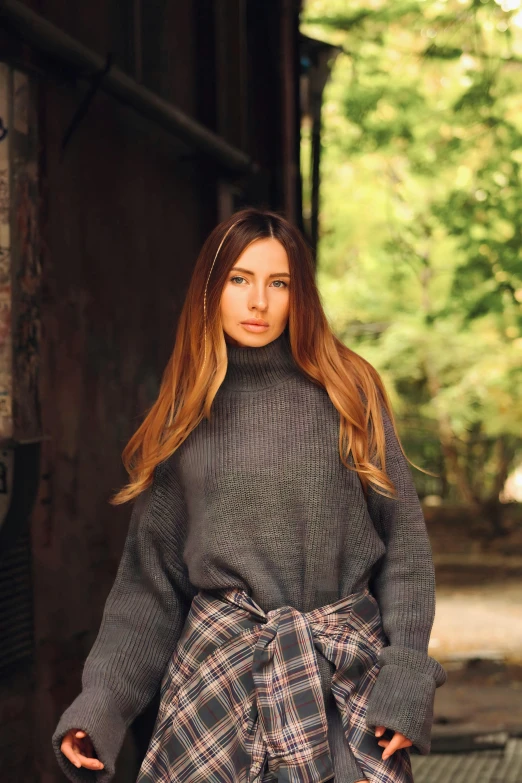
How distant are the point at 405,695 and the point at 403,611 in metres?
0.19

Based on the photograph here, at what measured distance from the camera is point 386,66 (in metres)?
11.1

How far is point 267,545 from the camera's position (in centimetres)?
226

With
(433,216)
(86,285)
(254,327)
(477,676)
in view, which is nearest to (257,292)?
(254,327)

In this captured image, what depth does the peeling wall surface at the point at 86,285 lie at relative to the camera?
126 inches

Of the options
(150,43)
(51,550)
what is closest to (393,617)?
(51,550)

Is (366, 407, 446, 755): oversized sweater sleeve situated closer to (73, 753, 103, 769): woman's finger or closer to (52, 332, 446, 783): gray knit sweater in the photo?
(52, 332, 446, 783): gray knit sweater

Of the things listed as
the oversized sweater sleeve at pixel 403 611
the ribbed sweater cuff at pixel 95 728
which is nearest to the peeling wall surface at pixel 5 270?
the ribbed sweater cuff at pixel 95 728

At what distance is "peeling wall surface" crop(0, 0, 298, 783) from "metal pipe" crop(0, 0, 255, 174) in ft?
0.36

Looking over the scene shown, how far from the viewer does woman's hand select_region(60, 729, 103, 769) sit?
Result: 222 cm

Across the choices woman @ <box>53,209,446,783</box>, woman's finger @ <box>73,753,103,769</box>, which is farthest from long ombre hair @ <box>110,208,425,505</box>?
woman's finger @ <box>73,753,103,769</box>

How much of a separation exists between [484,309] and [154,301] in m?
4.44

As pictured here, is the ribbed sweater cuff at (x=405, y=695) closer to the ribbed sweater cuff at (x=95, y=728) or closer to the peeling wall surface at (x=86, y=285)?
the ribbed sweater cuff at (x=95, y=728)

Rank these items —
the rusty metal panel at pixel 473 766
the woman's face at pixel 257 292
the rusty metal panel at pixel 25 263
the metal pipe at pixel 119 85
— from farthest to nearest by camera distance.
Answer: the rusty metal panel at pixel 473 766 < the rusty metal panel at pixel 25 263 < the metal pipe at pixel 119 85 < the woman's face at pixel 257 292

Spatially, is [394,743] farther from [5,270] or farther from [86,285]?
[86,285]
